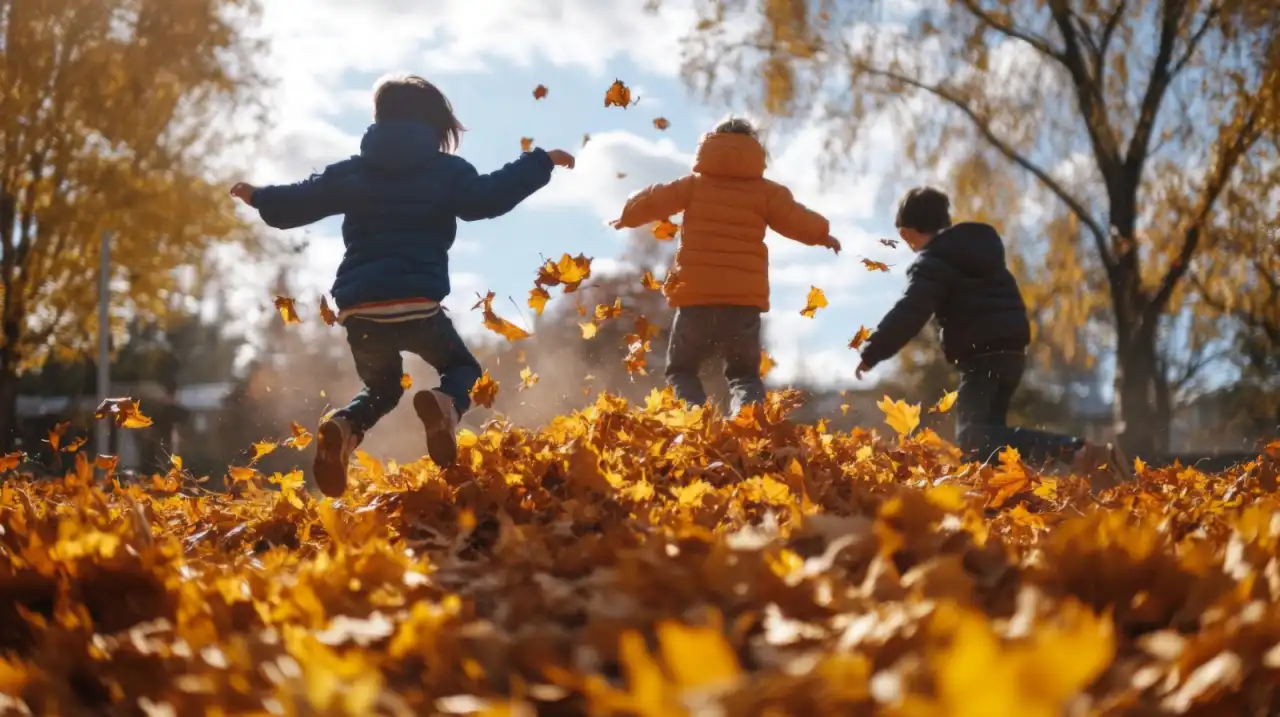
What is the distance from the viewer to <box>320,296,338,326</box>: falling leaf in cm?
416

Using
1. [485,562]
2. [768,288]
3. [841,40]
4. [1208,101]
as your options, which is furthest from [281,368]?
[485,562]

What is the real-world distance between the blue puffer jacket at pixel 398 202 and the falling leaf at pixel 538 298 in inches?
15.0

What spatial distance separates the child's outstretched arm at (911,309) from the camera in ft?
17.3

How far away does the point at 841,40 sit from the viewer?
12.4 m

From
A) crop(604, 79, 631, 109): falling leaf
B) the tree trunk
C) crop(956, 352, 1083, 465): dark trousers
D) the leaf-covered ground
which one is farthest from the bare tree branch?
the leaf-covered ground

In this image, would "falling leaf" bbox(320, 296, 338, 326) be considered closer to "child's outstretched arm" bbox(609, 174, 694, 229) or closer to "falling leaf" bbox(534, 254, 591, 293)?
"falling leaf" bbox(534, 254, 591, 293)

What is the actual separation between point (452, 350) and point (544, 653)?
2682mm

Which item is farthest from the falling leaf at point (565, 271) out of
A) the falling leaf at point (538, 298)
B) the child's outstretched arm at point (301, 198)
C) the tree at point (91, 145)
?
the tree at point (91, 145)

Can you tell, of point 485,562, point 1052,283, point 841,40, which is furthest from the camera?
point 1052,283

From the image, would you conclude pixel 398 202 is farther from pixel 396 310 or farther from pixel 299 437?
pixel 299 437

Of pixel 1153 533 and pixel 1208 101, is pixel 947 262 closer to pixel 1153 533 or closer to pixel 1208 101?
pixel 1153 533

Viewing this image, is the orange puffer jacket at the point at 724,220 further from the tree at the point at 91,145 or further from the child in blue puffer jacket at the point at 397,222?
the tree at the point at 91,145

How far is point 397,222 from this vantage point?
3943 millimetres

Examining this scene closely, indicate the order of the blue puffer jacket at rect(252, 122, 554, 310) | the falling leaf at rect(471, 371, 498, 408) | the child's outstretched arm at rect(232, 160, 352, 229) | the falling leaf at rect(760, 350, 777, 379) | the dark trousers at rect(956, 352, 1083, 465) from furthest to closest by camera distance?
the falling leaf at rect(760, 350, 777, 379) < the dark trousers at rect(956, 352, 1083, 465) < the child's outstretched arm at rect(232, 160, 352, 229) < the blue puffer jacket at rect(252, 122, 554, 310) < the falling leaf at rect(471, 371, 498, 408)
